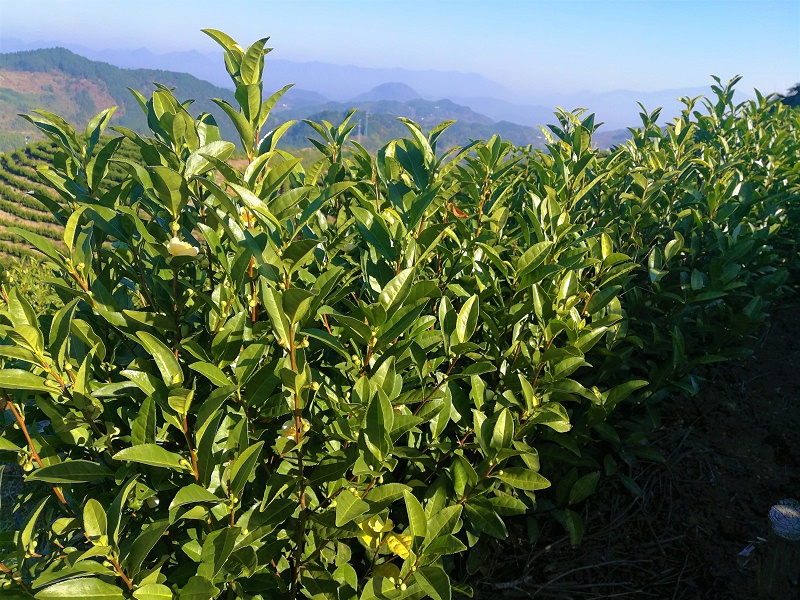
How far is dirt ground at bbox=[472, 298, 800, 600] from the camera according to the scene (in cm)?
218

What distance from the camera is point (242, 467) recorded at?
1176 millimetres

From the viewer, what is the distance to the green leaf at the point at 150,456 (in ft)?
3.51

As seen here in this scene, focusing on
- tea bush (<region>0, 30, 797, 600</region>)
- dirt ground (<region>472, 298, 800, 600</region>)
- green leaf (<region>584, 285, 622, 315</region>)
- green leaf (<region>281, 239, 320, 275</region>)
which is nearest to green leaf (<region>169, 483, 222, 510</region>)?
tea bush (<region>0, 30, 797, 600</region>)

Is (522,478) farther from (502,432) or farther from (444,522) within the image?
(444,522)

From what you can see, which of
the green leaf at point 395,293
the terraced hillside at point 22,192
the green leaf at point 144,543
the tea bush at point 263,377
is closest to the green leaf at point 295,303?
the tea bush at point 263,377

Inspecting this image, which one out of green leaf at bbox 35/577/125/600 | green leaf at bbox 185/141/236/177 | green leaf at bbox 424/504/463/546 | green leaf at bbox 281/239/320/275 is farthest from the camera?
green leaf at bbox 424/504/463/546

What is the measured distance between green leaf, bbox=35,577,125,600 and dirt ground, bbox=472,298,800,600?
1.42 metres

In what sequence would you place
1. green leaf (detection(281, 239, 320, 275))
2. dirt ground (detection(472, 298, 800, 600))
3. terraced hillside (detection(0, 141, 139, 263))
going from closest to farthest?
1. green leaf (detection(281, 239, 320, 275))
2. dirt ground (detection(472, 298, 800, 600))
3. terraced hillside (detection(0, 141, 139, 263))

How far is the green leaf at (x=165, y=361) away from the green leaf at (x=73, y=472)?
0.27m

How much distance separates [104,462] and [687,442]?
2.71 m

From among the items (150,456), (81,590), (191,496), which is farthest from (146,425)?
(81,590)

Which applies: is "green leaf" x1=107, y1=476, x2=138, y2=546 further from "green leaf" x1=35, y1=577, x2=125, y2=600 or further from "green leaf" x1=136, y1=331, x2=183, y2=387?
"green leaf" x1=136, y1=331, x2=183, y2=387

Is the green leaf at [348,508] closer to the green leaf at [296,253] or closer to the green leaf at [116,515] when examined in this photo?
the green leaf at [116,515]

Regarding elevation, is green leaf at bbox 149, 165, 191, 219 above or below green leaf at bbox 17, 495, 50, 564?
above
